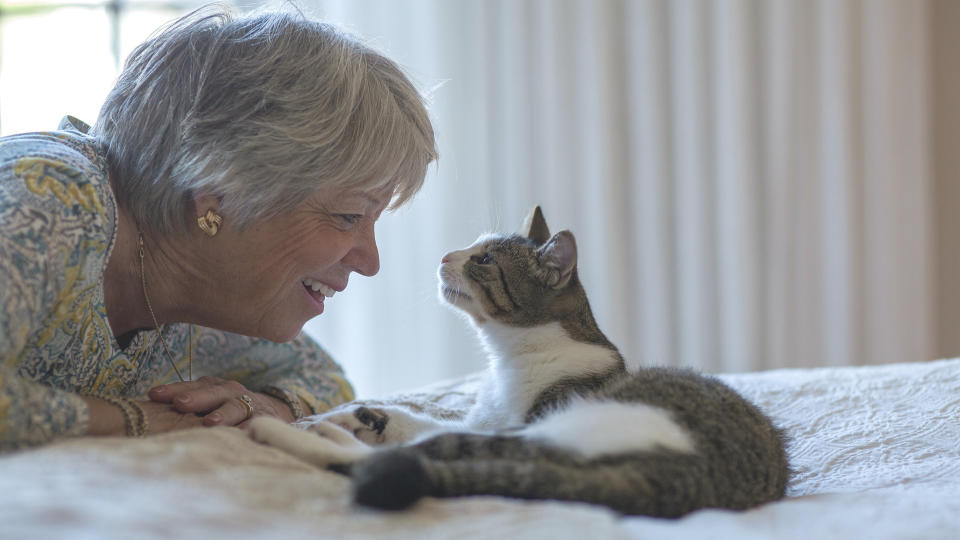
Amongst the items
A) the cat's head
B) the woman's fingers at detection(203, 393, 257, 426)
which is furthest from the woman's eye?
the woman's fingers at detection(203, 393, 257, 426)

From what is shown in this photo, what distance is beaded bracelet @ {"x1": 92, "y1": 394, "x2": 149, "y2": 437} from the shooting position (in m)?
1.16

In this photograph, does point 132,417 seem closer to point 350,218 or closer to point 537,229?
point 350,218

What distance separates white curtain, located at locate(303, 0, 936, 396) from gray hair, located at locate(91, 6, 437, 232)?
152 cm

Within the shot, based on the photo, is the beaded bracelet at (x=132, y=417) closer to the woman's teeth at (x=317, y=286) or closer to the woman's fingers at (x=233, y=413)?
the woman's fingers at (x=233, y=413)

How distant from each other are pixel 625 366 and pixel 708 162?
162cm

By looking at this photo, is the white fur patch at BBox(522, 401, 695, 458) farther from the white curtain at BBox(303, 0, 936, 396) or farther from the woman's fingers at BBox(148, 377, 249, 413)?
the white curtain at BBox(303, 0, 936, 396)

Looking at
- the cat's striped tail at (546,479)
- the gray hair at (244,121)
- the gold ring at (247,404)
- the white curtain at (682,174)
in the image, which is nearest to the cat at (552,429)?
the cat's striped tail at (546,479)

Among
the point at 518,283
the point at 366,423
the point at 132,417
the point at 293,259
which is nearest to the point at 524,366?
the point at 518,283

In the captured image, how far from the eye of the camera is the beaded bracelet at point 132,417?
1.16m

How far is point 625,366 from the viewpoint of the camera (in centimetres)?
156

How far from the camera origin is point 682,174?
298 cm

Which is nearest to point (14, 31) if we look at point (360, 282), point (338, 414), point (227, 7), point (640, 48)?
point (360, 282)

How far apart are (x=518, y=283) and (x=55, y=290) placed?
81 centimetres

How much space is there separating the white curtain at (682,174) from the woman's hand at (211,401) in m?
1.55
